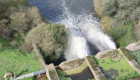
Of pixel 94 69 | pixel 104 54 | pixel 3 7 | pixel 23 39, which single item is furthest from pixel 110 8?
pixel 3 7

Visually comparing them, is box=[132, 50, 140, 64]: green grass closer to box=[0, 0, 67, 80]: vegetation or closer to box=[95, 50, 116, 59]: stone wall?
box=[95, 50, 116, 59]: stone wall

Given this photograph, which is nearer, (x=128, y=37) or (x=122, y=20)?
(x=128, y=37)

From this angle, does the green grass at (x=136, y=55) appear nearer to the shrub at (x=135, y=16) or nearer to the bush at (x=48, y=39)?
the shrub at (x=135, y=16)

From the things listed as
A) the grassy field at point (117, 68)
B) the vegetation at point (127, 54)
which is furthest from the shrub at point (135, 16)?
the grassy field at point (117, 68)

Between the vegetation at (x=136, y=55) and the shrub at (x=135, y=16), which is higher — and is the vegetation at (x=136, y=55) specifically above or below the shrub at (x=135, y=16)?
below

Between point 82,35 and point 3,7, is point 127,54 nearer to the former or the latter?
point 82,35

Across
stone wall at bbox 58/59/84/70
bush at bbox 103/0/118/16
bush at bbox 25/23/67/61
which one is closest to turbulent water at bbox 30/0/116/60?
bush at bbox 25/23/67/61
